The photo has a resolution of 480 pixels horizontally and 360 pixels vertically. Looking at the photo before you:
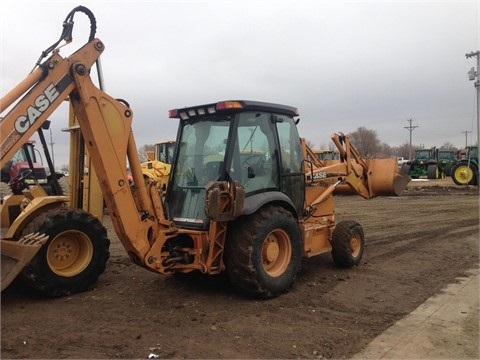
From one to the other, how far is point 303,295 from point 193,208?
1.67 m

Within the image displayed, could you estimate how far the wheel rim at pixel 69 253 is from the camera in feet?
17.6

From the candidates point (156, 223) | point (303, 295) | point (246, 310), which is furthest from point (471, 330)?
point (156, 223)

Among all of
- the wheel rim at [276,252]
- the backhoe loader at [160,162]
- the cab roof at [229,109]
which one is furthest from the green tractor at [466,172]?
the wheel rim at [276,252]

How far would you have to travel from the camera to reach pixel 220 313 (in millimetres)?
4836

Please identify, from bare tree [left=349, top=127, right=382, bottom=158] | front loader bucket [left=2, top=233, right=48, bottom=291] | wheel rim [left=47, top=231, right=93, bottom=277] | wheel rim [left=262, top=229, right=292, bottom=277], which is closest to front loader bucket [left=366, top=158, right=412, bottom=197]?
wheel rim [left=262, top=229, right=292, bottom=277]

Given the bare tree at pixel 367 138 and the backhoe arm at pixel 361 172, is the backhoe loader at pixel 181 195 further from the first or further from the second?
the bare tree at pixel 367 138

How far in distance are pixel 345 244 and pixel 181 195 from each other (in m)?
2.56

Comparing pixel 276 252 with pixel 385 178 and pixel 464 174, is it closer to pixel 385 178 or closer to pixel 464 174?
pixel 385 178

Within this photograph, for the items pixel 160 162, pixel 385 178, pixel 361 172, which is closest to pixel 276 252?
pixel 361 172

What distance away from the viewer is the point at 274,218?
A: 537 cm

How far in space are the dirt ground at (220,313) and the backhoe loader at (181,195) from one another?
1.23 feet

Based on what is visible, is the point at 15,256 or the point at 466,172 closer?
the point at 15,256

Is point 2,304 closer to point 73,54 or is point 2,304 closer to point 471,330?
point 73,54

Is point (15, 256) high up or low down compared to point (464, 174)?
down
